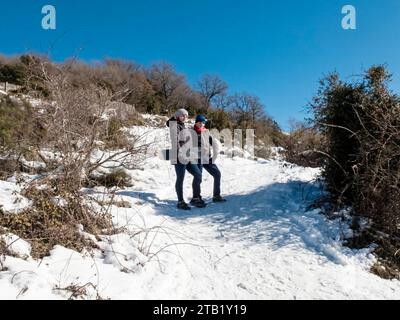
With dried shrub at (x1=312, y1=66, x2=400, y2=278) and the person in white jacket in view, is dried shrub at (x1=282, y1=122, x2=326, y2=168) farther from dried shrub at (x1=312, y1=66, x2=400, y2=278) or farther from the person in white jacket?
the person in white jacket

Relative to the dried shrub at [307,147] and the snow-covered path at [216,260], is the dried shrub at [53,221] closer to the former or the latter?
the snow-covered path at [216,260]

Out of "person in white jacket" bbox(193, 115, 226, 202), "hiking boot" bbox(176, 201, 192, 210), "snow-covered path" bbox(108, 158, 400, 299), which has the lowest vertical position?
"snow-covered path" bbox(108, 158, 400, 299)

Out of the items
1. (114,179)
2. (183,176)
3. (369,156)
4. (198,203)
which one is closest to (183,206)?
(198,203)

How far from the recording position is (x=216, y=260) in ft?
15.3

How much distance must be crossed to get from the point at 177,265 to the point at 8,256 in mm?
1782

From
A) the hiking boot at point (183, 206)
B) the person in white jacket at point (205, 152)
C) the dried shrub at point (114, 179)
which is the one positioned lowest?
the hiking boot at point (183, 206)

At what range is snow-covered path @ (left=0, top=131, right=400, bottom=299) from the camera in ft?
12.0

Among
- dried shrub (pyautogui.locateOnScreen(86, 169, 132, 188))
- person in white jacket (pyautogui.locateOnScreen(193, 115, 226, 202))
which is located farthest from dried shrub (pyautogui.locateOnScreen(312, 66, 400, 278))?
dried shrub (pyautogui.locateOnScreen(86, 169, 132, 188))

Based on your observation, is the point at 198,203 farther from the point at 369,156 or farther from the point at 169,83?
the point at 169,83

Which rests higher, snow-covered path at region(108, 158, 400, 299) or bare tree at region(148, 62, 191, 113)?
bare tree at region(148, 62, 191, 113)

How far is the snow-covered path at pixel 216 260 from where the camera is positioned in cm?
366

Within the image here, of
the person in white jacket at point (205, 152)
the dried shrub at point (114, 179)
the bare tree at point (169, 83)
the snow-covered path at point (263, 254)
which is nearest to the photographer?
the snow-covered path at point (263, 254)

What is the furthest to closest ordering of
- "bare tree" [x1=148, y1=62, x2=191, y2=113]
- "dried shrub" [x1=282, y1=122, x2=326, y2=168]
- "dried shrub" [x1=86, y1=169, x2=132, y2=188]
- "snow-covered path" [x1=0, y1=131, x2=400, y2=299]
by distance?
"bare tree" [x1=148, y1=62, x2=191, y2=113]
"dried shrub" [x1=86, y1=169, x2=132, y2=188]
"dried shrub" [x1=282, y1=122, x2=326, y2=168]
"snow-covered path" [x1=0, y1=131, x2=400, y2=299]

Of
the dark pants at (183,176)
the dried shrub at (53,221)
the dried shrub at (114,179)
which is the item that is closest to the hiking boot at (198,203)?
the dark pants at (183,176)
